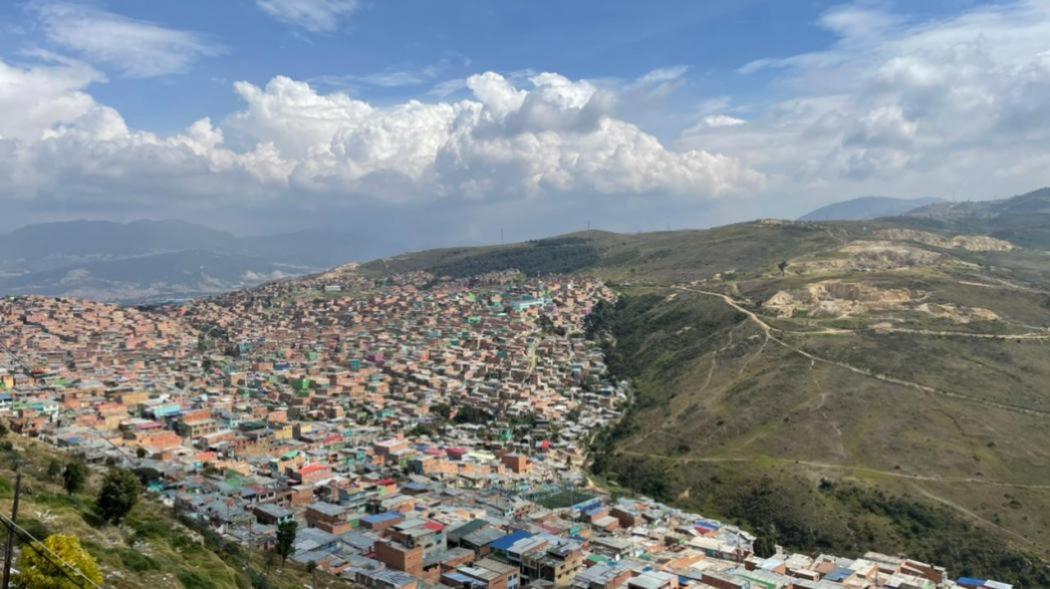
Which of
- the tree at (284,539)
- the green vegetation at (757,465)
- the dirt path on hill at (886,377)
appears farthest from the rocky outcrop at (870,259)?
the tree at (284,539)

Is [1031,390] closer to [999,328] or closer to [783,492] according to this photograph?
[999,328]

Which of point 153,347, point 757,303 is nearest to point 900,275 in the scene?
point 757,303

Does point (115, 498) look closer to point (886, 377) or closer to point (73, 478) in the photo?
point (73, 478)

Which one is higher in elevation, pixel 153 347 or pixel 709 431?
pixel 153 347

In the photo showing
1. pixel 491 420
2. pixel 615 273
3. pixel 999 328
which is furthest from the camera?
pixel 615 273

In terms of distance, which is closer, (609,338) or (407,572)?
(407,572)

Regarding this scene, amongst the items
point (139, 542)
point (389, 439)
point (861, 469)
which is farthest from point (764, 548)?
point (139, 542)

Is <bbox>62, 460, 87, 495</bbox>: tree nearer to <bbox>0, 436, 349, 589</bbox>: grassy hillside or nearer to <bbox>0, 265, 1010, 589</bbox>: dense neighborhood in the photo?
<bbox>0, 436, 349, 589</bbox>: grassy hillside

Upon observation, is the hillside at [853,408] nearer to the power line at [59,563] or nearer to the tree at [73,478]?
the tree at [73,478]
